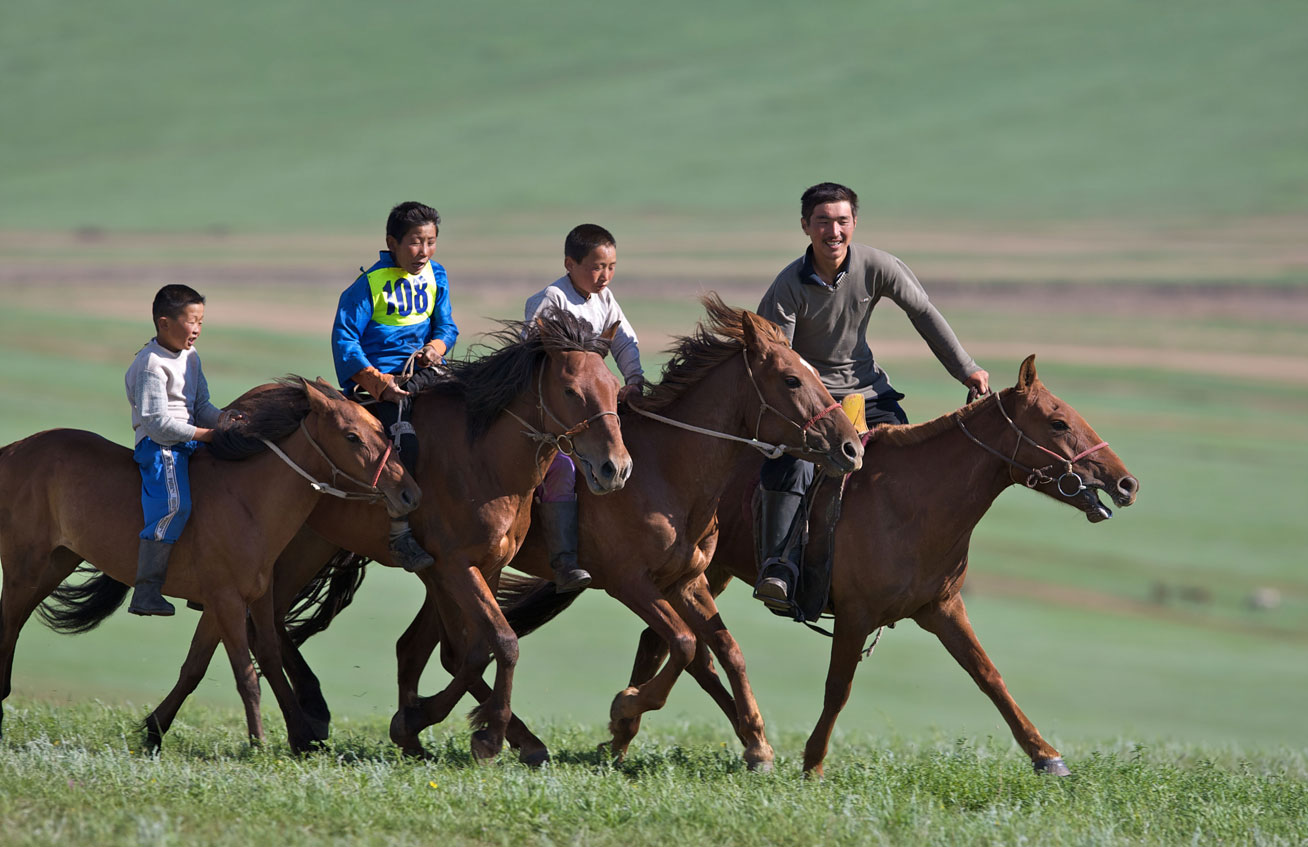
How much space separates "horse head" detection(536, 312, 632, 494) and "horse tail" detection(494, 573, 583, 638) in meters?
1.84

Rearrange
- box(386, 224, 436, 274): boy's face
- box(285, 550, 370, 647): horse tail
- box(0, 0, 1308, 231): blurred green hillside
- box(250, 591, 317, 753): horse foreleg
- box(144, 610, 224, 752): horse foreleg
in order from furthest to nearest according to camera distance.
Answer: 1. box(0, 0, 1308, 231): blurred green hillside
2. box(285, 550, 370, 647): horse tail
3. box(386, 224, 436, 274): boy's face
4. box(144, 610, 224, 752): horse foreleg
5. box(250, 591, 317, 753): horse foreleg

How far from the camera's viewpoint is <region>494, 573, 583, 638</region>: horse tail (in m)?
9.60

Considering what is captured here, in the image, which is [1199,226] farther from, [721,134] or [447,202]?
[447,202]

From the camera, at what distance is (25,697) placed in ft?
34.6

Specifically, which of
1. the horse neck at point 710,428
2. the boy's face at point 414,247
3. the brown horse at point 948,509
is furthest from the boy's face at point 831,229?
the boy's face at point 414,247

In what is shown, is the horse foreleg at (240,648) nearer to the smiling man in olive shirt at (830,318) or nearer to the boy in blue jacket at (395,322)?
the boy in blue jacket at (395,322)

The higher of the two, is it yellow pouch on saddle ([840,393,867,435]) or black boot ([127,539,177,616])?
yellow pouch on saddle ([840,393,867,435])

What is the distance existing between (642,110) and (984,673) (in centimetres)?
9671

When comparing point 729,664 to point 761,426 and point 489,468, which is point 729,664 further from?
point 489,468

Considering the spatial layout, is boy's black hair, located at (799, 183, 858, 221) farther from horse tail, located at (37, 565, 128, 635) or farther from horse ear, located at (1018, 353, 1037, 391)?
horse tail, located at (37, 565, 128, 635)

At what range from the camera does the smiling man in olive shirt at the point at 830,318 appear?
27.2 ft

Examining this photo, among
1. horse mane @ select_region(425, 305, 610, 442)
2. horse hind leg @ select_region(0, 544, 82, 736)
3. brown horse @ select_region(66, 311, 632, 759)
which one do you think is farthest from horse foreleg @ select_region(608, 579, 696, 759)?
horse hind leg @ select_region(0, 544, 82, 736)

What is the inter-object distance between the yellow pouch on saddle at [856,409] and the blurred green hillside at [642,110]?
70651 millimetres

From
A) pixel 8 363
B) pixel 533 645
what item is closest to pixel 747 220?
pixel 8 363
